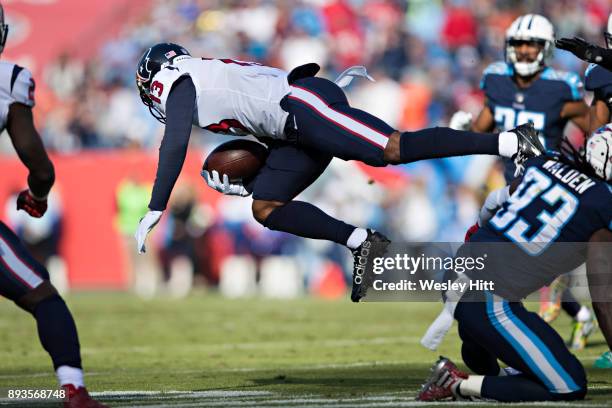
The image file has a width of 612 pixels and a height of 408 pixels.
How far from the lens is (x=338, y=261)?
628 inches

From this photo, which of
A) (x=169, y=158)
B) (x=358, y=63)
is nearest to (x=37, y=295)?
(x=169, y=158)

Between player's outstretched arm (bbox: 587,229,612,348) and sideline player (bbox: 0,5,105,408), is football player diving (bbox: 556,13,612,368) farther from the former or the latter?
sideline player (bbox: 0,5,105,408)

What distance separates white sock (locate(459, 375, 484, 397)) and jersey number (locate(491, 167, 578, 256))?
2.07 feet

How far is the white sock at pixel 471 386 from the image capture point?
5.35 metres

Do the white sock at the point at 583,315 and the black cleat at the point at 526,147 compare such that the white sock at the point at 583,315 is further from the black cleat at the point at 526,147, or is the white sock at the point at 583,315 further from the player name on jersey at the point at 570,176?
the player name on jersey at the point at 570,176

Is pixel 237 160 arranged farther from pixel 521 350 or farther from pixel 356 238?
pixel 521 350

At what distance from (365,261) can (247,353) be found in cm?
263

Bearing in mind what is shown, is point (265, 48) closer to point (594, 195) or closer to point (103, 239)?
point (103, 239)

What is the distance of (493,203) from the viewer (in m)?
5.69

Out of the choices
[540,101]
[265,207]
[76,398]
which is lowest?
[76,398]

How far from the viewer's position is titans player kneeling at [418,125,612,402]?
16.8ft

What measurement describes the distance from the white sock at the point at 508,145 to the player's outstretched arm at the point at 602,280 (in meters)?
1.11

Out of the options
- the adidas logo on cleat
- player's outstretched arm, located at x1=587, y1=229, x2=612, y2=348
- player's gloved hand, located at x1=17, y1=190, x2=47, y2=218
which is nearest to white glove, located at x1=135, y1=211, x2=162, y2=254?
player's gloved hand, located at x1=17, y1=190, x2=47, y2=218

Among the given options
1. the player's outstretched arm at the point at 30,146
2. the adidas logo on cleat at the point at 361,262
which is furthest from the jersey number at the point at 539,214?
the player's outstretched arm at the point at 30,146
